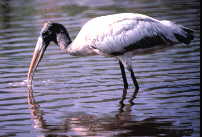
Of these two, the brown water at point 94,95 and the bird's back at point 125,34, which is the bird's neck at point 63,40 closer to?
the bird's back at point 125,34

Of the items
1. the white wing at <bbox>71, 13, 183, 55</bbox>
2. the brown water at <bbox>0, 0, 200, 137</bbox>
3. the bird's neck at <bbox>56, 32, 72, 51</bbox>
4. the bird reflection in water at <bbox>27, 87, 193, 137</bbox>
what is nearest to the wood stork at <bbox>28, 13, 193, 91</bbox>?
the white wing at <bbox>71, 13, 183, 55</bbox>

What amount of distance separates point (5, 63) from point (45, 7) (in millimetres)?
10214

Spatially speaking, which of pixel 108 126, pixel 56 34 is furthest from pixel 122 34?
pixel 108 126

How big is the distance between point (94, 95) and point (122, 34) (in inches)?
48.6

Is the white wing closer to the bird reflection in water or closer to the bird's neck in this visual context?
the bird's neck

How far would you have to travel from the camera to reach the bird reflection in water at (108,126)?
7828 mm

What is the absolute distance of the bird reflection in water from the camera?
7.83 meters

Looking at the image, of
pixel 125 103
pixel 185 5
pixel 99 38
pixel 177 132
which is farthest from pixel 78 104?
pixel 185 5

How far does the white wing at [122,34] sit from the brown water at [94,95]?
630mm

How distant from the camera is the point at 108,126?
8242 millimetres

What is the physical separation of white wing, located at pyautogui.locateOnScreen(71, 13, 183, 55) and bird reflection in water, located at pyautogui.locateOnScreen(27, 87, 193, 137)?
1.75m

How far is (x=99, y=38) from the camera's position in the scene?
10609 millimetres

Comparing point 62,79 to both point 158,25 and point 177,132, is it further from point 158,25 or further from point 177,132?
point 177,132

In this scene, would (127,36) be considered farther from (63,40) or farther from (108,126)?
(108,126)
